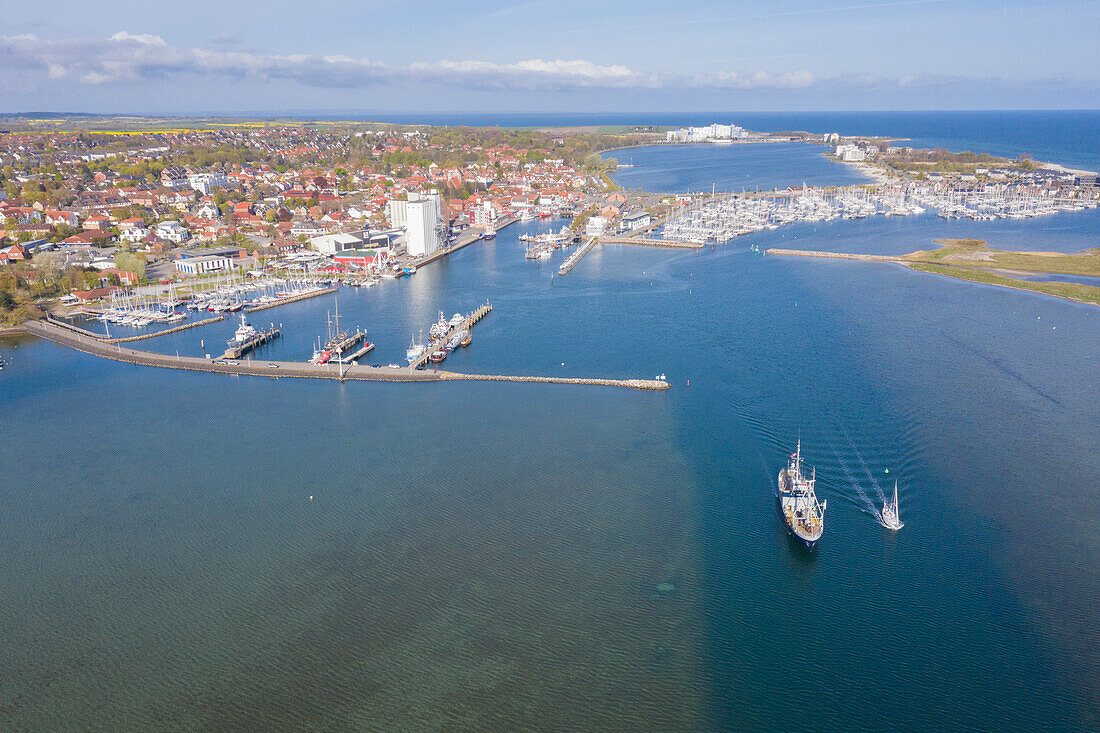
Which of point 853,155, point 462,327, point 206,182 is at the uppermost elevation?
point 853,155

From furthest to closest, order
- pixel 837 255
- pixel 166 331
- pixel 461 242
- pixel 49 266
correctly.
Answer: pixel 461 242 → pixel 837 255 → pixel 49 266 → pixel 166 331

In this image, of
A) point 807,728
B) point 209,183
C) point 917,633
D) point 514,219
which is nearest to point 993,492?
point 917,633

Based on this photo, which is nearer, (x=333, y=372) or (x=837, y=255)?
(x=333, y=372)

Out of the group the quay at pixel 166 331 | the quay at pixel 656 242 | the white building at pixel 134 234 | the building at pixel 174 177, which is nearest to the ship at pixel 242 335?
the quay at pixel 166 331

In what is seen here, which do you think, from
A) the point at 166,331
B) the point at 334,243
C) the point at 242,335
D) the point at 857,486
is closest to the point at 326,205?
the point at 334,243

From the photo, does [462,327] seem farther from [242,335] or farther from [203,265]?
[203,265]

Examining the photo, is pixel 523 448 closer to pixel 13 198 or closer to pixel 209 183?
pixel 13 198
